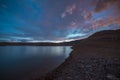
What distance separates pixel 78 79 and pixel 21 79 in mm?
9502

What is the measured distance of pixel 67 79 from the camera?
31.6 feet

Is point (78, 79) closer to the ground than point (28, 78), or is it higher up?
higher up

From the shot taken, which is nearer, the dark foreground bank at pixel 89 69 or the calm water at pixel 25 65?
the dark foreground bank at pixel 89 69

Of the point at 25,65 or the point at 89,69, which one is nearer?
the point at 89,69

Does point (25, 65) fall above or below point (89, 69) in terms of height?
below

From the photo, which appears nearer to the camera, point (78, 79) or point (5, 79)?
point (78, 79)

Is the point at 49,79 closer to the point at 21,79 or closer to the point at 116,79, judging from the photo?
the point at 21,79

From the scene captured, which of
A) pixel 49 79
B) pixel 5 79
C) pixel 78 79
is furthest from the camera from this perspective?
pixel 5 79

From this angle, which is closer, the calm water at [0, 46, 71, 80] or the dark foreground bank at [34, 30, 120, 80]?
the dark foreground bank at [34, 30, 120, 80]

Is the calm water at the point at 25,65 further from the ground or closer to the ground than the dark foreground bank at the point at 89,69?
closer to the ground

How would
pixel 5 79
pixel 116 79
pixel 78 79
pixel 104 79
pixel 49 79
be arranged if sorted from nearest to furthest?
1. pixel 116 79
2. pixel 104 79
3. pixel 78 79
4. pixel 49 79
5. pixel 5 79

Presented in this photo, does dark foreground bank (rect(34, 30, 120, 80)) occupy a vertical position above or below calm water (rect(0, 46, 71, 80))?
above

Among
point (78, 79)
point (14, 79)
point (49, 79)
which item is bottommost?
point (14, 79)

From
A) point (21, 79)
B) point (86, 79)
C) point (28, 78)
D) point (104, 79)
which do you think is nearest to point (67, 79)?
point (86, 79)
